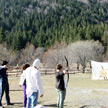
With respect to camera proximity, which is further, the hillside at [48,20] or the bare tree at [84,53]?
the hillside at [48,20]

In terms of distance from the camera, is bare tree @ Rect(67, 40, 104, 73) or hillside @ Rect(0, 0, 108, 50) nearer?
bare tree @ Rect(67, 40, 104, 73)

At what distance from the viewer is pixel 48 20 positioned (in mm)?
121375

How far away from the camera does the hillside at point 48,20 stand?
74.8 meters

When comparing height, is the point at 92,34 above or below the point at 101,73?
above

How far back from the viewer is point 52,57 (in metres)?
45.4

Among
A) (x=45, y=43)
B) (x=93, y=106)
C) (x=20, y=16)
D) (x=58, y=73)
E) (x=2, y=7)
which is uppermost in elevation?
(x=2, y=7)

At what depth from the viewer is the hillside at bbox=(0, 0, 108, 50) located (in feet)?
245

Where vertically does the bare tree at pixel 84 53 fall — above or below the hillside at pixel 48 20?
below

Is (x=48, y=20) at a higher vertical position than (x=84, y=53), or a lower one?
higher

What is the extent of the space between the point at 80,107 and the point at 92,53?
Answer: 127 feet

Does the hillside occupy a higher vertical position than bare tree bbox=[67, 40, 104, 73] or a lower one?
higher

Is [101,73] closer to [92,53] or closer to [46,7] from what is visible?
[92,53]

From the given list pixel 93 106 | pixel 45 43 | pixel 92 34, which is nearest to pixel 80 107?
pixel 93 106

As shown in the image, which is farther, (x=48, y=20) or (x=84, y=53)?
(x=48, y=20)
